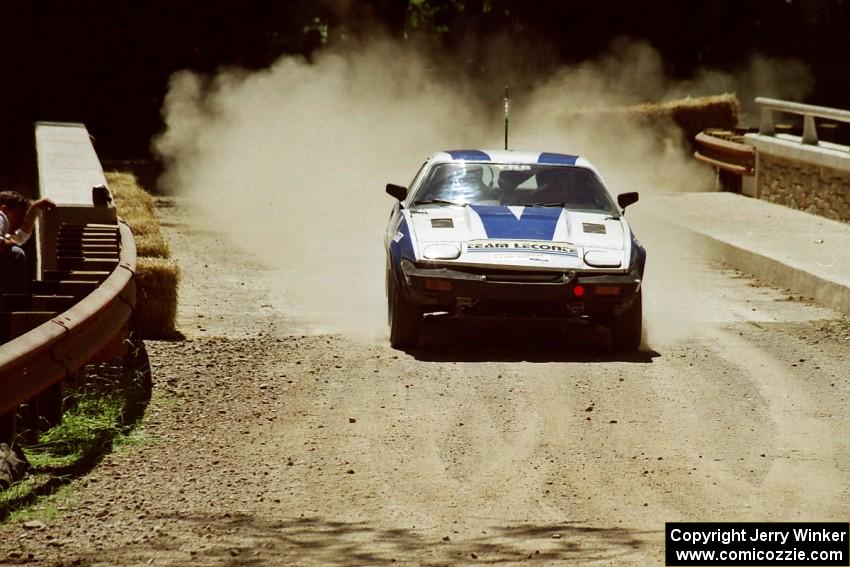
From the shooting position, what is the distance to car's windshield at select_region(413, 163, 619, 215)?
39.4ft

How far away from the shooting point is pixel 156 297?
11.4 m

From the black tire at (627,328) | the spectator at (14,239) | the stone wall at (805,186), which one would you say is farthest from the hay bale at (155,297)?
the stone wall at (805,186)

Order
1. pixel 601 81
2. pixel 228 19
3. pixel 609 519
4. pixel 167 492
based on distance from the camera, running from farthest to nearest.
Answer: pixel 601 81 < pixel 228 19 < pixel 167 492 < pixel 609 519

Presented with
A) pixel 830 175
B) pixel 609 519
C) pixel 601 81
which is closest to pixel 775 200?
pixel 830 175

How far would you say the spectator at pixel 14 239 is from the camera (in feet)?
32.4

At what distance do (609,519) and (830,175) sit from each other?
43.4ft

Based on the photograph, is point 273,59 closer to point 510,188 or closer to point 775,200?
point 775,200

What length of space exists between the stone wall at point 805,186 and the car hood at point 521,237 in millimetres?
7814

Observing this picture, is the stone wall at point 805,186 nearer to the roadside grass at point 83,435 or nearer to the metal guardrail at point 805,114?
the metal guardrail at point 805,114

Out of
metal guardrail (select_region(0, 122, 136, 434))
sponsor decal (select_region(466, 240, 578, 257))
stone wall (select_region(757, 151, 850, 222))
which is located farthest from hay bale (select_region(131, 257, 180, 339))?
stone wall (select_region(757, 151, 850, 222))

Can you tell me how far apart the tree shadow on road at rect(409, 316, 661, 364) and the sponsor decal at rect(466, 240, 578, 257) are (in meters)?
0.53

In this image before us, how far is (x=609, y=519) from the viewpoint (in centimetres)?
673

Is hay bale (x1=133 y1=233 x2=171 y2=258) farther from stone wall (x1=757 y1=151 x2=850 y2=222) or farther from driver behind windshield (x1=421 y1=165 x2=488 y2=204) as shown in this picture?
stone wall (x1=757 y1=151 x2=850 y2=222)

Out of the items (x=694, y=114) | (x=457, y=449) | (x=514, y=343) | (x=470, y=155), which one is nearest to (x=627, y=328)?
(x=514, y=343)
